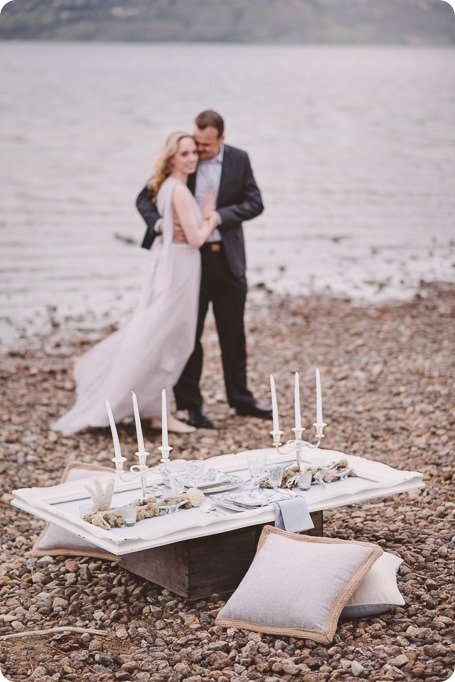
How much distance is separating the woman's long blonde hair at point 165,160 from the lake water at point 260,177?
5379mm

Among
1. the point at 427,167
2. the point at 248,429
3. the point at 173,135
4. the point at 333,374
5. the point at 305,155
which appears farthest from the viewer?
the point at 305,155

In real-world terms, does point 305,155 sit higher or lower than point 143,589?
lower

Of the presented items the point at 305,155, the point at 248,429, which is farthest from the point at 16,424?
the point at 305,155

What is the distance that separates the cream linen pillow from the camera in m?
4.88

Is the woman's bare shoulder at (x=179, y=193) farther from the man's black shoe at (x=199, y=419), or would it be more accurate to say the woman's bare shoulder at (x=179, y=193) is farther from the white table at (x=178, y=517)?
the white table at (x=178, y=517)

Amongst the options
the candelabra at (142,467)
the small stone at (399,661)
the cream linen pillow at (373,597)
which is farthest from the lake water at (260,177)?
the small stone at (399,661)

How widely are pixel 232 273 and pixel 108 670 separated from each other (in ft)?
14.8

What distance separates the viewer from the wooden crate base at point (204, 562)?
16.9ft

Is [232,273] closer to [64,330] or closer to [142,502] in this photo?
[142,502]

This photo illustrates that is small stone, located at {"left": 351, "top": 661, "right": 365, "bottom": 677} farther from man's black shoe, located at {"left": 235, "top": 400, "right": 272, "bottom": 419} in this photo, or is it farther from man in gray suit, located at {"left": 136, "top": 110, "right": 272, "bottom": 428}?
man's black shoe, located at {"left": 235, "top": 400, "right": 272, "bottom": 419}

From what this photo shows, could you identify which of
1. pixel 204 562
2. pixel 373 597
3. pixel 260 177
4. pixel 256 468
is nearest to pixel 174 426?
pixel 256 468

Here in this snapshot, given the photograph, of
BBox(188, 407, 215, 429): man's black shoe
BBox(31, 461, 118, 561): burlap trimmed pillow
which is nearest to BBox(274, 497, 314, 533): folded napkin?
BBox(31, 461, 118, 561): burlap trimmed pillow

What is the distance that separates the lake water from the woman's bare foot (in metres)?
5.01

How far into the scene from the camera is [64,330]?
13680 mm
